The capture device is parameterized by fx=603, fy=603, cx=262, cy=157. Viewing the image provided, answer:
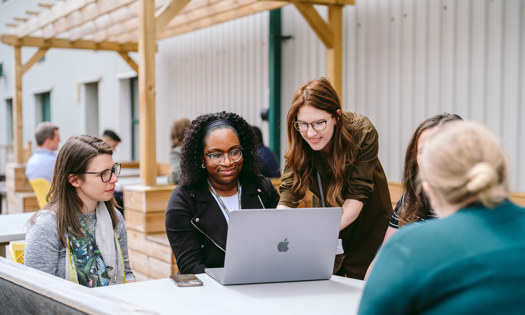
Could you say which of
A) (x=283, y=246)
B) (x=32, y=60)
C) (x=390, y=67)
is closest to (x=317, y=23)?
(x=390, y=67)

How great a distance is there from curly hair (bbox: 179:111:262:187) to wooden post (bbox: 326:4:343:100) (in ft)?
10.6

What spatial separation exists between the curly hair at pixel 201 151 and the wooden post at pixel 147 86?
7.95ft

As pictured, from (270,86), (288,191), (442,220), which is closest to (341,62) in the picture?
(270,86)

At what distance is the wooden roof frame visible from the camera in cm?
513

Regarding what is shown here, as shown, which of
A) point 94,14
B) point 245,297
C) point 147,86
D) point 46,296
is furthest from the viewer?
point 94,14

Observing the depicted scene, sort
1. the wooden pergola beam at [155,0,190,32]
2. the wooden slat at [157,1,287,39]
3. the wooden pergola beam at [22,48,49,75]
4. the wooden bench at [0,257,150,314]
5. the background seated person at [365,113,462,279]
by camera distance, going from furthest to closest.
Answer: the wooden pergola beam at [22,48,49,75]
the wooden slat at [157,1,287,39]
the wooden pergola beam at [155,0,190,32]
the background seated person at [365,113,462,279]
the wooden bench at [0,257,150,314]

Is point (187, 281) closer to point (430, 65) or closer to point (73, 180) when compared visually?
point (73, 180)

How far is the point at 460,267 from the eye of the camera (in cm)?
111

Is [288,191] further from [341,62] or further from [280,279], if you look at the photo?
[341,62]

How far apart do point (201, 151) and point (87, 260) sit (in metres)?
0.67

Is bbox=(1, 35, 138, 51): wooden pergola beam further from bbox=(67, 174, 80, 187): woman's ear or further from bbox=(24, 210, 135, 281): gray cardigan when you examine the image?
bbox=(24, 210, 135, 281): gray cardigan

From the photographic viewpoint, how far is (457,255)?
1.11 metres

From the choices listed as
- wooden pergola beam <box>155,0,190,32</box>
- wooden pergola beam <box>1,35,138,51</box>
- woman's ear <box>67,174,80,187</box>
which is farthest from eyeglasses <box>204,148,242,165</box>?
wooden pergola beam <box>1,35,138,51</box>

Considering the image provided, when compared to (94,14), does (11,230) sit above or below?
below
